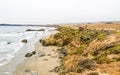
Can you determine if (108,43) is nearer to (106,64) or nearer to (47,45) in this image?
(106,64)

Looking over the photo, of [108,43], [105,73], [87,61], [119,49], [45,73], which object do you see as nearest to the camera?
[105,73]

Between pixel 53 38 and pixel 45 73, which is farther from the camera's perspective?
pixel 53 38

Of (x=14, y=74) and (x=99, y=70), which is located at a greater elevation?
(x=99, y=70)

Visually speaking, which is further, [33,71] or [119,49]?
[33,71]

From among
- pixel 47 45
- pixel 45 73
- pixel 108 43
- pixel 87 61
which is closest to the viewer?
pixel 87 61

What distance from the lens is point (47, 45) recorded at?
173 ft

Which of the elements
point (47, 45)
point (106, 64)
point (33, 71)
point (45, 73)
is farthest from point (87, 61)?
point (47, 45)

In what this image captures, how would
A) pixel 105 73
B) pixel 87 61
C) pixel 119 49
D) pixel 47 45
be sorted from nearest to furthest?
pixel 105 73, pixel 87 61, pixel 119 49, pixel 47 45

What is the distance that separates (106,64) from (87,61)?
6.25ft

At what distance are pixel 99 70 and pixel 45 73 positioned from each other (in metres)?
8.21

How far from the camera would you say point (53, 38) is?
55219 millimetres

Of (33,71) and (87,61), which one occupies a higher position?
(87,61)

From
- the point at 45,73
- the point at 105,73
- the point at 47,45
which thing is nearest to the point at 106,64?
the point at 105,73

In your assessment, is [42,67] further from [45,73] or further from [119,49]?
[119,49]
